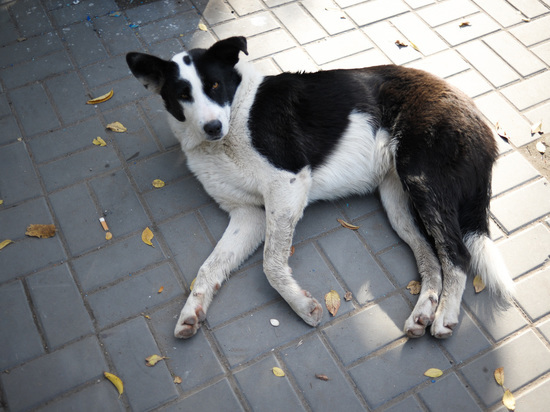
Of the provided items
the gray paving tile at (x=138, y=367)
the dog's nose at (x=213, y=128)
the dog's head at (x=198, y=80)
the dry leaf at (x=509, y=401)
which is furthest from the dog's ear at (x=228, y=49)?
the dry leaf at (x=509, y=401)

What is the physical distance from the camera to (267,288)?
9.66ft

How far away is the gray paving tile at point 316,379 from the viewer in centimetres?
254

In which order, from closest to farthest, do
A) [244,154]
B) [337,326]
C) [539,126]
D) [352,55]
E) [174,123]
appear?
[337,326]
[244,154]
[174,123]
[539,126]
[352,55]

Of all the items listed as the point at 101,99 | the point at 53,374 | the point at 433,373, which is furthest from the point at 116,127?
the point at 433,373

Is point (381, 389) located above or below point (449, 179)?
below

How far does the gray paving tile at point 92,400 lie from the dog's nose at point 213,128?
1.44 m

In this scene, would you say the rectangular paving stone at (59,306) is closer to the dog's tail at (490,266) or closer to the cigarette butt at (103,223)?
the cigarette butt at (103,223)

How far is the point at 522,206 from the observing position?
333 centimetres

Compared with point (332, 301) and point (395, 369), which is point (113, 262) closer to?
point (332, 301)

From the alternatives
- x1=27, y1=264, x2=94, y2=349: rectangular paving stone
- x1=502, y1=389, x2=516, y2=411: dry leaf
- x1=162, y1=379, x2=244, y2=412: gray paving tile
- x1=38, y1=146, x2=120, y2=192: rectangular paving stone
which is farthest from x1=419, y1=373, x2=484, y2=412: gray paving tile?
x1=38, y1=146, x2=120, y2=192: rectangular paving stone

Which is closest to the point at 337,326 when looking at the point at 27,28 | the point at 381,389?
the point at 381,389

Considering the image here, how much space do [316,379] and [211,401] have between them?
21.5 inches

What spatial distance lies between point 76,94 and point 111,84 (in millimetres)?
270

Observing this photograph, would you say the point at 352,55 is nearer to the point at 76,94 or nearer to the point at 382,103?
the point at 382,103
